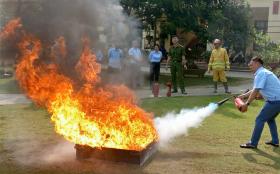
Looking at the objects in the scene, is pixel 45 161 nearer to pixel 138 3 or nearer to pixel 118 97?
pixel 118 97

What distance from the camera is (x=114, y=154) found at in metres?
6.83

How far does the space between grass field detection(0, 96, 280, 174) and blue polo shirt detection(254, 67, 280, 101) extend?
3.39 ft

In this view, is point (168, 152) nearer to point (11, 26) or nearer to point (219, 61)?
point (11, 26)

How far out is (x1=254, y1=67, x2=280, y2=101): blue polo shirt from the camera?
7.57 m

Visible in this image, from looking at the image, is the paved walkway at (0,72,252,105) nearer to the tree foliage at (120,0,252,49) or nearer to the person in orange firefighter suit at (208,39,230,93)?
the person in orange firefighter suit at (208,39,230,93)

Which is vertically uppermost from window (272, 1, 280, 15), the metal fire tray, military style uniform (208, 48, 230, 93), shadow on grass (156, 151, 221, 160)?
window (272, 1, 280, 15)

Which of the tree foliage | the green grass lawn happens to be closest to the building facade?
the tree foliage

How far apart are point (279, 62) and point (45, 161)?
13.0 meters

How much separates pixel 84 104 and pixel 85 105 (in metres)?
0.03

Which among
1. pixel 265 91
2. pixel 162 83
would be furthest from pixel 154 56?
pixel 265 91

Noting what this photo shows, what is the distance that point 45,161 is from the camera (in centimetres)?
698

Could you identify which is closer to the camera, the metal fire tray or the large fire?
the metal fire tray

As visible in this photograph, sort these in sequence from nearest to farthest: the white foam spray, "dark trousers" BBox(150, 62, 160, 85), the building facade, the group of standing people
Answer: the white foam spray
the group of standing people
"dark trousers" BBox(150, 62, 160, 85)
the building facade

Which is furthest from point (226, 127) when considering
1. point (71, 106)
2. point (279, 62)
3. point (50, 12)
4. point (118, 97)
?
point (279, 62)
